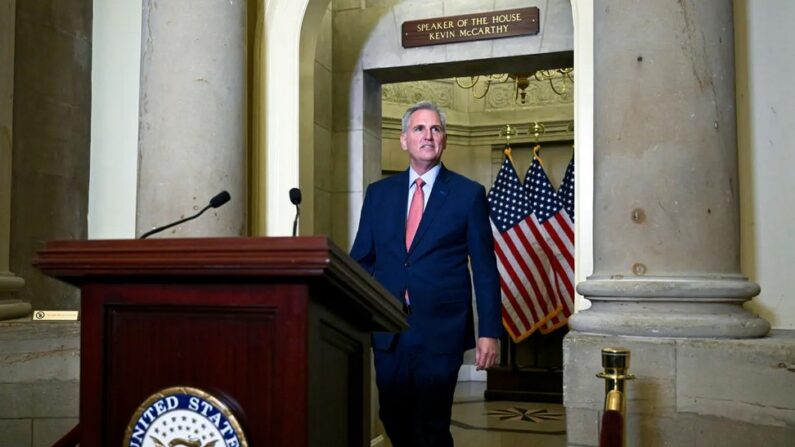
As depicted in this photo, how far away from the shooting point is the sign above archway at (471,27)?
468cm

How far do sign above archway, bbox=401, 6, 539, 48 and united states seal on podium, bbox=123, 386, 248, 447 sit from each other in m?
3.80

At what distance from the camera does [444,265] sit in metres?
2.76

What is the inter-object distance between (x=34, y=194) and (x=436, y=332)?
2.63 meters

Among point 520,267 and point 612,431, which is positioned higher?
point 520,267

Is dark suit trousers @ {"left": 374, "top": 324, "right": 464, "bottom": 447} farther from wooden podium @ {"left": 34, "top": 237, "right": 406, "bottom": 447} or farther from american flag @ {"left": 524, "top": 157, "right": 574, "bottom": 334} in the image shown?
american flag @ {"left": 524, "top": 157, "right": 574, "bottom": 334}

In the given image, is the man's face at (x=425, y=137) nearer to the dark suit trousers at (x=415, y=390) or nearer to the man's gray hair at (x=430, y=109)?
the man's gray hair at (x=430, y=109)

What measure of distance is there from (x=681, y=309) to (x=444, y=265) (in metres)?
0.86

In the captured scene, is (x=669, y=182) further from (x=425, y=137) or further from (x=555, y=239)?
(x=555, y=239)

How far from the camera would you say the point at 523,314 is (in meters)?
7.71

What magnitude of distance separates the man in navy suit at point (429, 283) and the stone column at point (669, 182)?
431 millimetres

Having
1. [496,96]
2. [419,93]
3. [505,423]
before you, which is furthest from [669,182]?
[496,96]

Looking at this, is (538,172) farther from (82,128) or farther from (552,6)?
(82,128)

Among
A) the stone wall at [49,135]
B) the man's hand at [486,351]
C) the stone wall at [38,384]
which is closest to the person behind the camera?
the man's hand at [486,351]

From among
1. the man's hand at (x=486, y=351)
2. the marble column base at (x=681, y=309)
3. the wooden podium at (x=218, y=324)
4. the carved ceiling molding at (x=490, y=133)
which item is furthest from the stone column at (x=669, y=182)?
the carved ceiling molding at (x=490, y=133)
